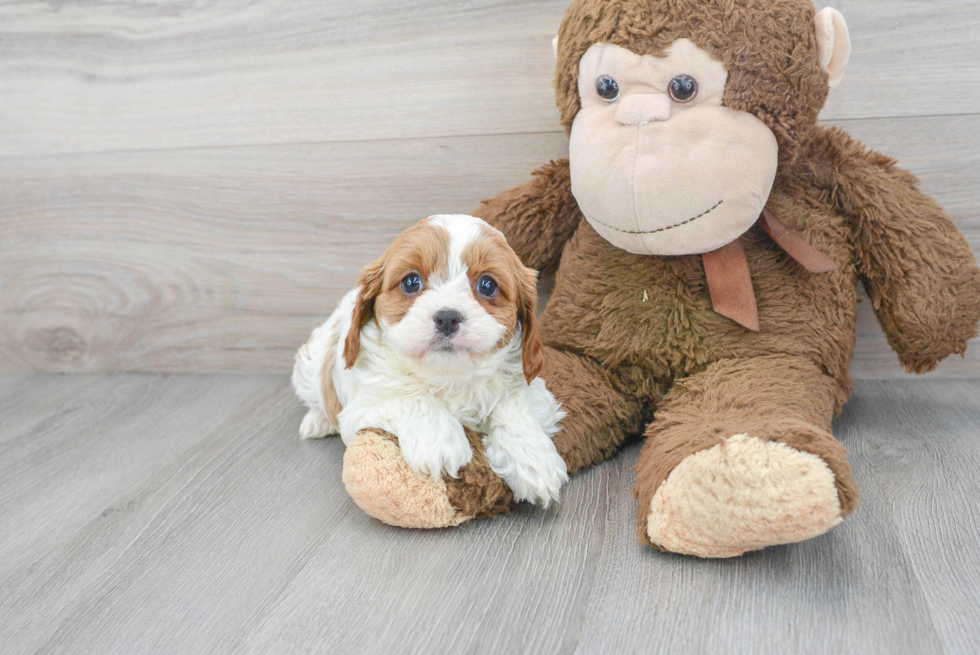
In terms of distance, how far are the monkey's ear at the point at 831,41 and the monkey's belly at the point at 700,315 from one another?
11.5 inches

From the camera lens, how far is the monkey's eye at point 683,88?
1.18m

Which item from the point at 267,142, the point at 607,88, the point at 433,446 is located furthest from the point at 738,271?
the point at 267,142

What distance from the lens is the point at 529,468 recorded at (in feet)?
3.66

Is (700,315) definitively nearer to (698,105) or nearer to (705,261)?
(705,261)

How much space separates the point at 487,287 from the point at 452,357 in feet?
0.39

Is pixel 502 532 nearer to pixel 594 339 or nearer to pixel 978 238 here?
pixel 594 339

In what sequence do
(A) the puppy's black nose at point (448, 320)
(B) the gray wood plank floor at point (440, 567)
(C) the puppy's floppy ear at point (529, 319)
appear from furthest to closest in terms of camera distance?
(C) the puppy's floppy ear at point (529, 319)
(A) the puppy's black nose at point (448, 320)
(B) the gray wood plank floor at point (440, 567)

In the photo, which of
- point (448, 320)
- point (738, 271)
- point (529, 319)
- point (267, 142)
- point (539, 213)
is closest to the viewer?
point (448, 320)

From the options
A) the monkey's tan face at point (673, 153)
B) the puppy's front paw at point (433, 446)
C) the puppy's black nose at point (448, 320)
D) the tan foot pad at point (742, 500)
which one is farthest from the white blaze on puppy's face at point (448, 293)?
the tan foot pad at point (742, 500)

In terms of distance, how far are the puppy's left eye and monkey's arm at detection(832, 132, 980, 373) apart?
2.19 feet

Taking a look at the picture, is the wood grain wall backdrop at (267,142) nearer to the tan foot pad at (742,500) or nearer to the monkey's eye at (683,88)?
the monkey's eye at (683,88)

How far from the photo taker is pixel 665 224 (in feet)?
3.93

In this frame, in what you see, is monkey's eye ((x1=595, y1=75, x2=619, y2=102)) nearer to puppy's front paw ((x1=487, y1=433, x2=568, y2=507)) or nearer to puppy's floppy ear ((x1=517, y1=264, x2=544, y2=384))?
puppy's floppy ear ((x1=517, y1=264, x2=544, y2=384))

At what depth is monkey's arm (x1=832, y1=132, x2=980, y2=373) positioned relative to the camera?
1291 mm
